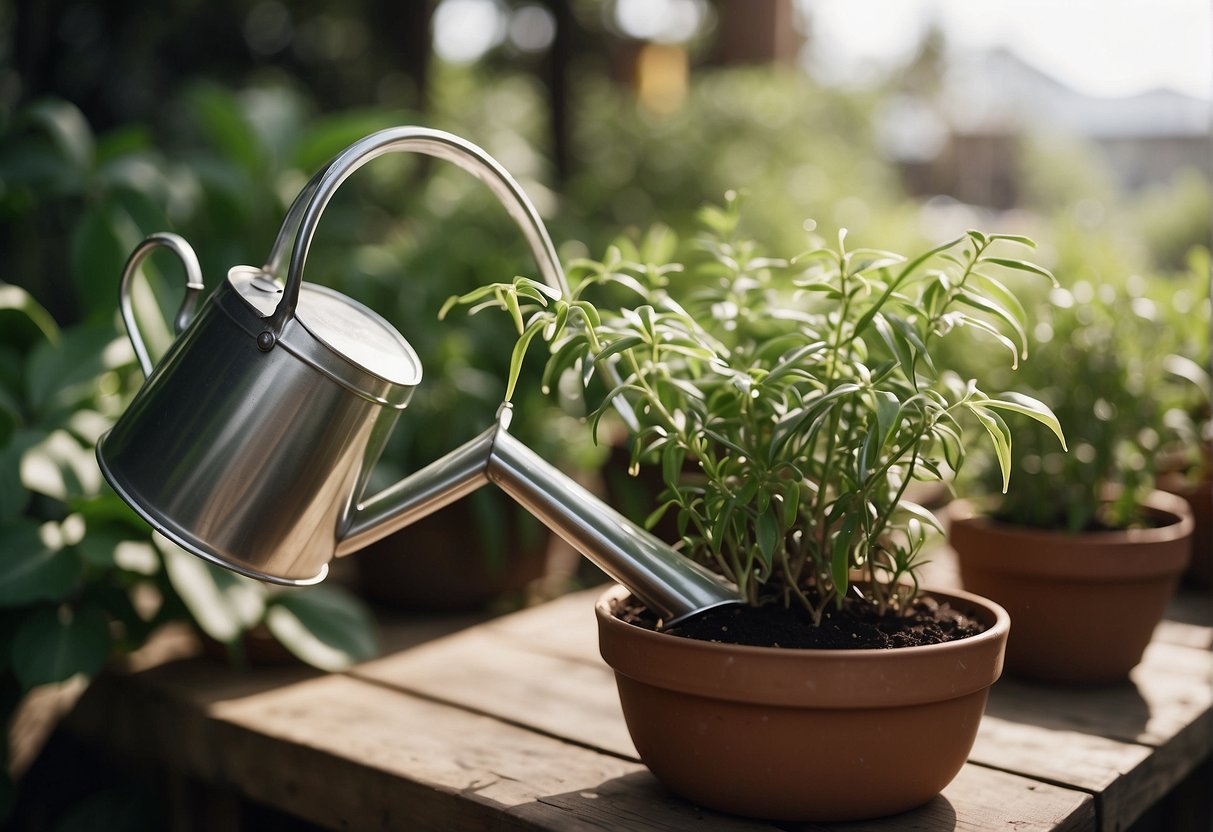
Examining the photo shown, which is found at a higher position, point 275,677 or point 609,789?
point 609,789

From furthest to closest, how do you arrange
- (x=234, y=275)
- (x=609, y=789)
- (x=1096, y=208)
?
1. (x=1096, y=208)
2. (x=609, y=789)
3. (x=234, y=275)

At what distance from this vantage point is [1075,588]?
3.88 feet

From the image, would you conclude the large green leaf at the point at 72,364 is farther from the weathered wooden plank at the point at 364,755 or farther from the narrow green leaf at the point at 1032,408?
the narrow green leaf at the point at 1032,408

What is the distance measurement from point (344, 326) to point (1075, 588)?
0.83 m

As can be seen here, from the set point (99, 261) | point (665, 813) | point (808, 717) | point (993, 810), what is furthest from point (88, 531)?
point (993, 810)

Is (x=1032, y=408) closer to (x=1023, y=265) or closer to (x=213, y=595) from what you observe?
(x=1023, y=265)

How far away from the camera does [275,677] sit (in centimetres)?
138

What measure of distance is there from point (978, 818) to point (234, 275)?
29.3 inches

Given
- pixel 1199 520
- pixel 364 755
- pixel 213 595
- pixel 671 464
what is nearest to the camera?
pixel 671 464

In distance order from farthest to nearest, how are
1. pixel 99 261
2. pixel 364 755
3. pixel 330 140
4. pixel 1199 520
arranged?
pixel 330 140
pixel 1199 520
pixel 99 261
pixel 364 755

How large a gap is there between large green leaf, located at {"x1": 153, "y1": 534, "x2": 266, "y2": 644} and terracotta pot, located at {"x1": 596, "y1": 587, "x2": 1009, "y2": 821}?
0.62 meters

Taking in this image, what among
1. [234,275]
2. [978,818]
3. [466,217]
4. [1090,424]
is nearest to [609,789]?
[978,818]

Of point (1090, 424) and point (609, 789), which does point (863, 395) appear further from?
point (1090, 424)

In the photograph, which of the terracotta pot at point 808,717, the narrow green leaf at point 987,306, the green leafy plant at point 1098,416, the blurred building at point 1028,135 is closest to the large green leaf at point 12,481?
the terracotta pot at point 808,717
